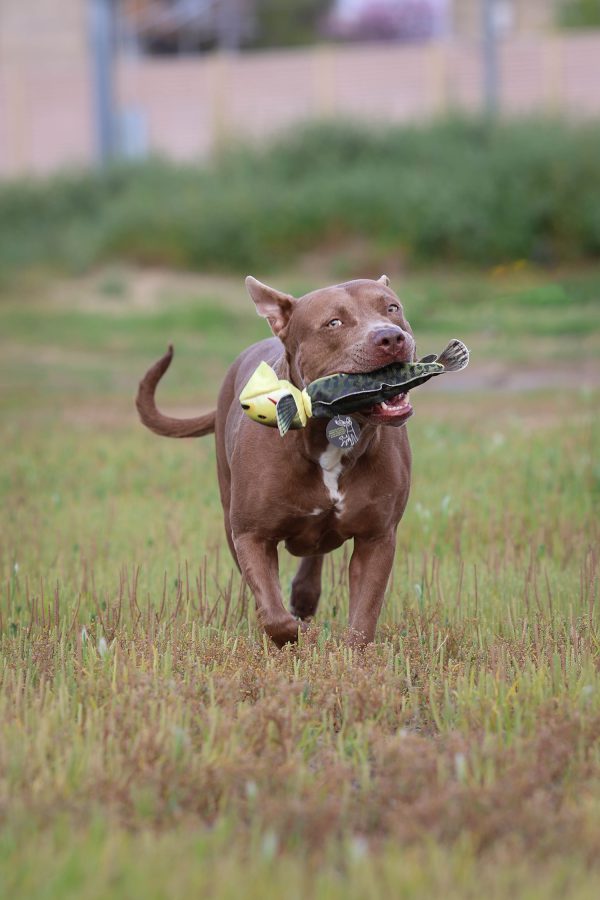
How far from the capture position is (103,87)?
2564 centimetres

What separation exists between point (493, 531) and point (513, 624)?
1.94 meters

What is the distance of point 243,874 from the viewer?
324 cm

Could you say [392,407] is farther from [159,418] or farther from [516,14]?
[516,14]

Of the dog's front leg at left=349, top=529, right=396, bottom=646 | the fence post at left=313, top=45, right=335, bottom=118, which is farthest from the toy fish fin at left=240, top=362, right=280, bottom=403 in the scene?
the fence post at left=313, top=45, right=335, bottom=118

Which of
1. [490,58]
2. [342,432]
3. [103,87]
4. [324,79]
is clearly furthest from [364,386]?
[324,79]

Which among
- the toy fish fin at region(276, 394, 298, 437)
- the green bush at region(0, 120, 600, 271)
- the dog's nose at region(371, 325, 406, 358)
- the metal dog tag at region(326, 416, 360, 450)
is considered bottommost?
the green bush at region(0, 120, 600, 271)

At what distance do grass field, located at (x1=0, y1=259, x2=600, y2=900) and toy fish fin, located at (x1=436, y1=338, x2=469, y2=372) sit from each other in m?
1.01

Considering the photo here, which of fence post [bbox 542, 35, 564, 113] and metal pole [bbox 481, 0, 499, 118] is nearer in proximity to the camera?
metal pole [bbox 481, 0, 499, 118]

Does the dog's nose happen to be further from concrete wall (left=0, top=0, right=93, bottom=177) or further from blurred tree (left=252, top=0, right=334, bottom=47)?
blurred tree (left=252, top=0, right=334, bottom=47)

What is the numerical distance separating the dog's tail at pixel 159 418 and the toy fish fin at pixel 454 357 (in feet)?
5.59

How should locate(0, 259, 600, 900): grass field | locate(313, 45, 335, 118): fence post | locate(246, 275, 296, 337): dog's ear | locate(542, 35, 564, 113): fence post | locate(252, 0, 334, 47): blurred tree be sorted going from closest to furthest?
1. locate(0, 259, 600, 900): grass field
2. locate(246, 275, 296, 337): dog's ear
3. locate(542, 35, 564, 113): fence post
4. locate(313, 45, 335, 118): fence post
5. locate(252, 0, 334, 47): blurred tree

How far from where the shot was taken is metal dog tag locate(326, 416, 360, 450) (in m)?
5.38

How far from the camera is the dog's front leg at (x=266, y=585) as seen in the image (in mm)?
5375

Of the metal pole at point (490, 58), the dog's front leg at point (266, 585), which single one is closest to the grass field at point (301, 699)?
the dog's front leg at point (266, 585)
